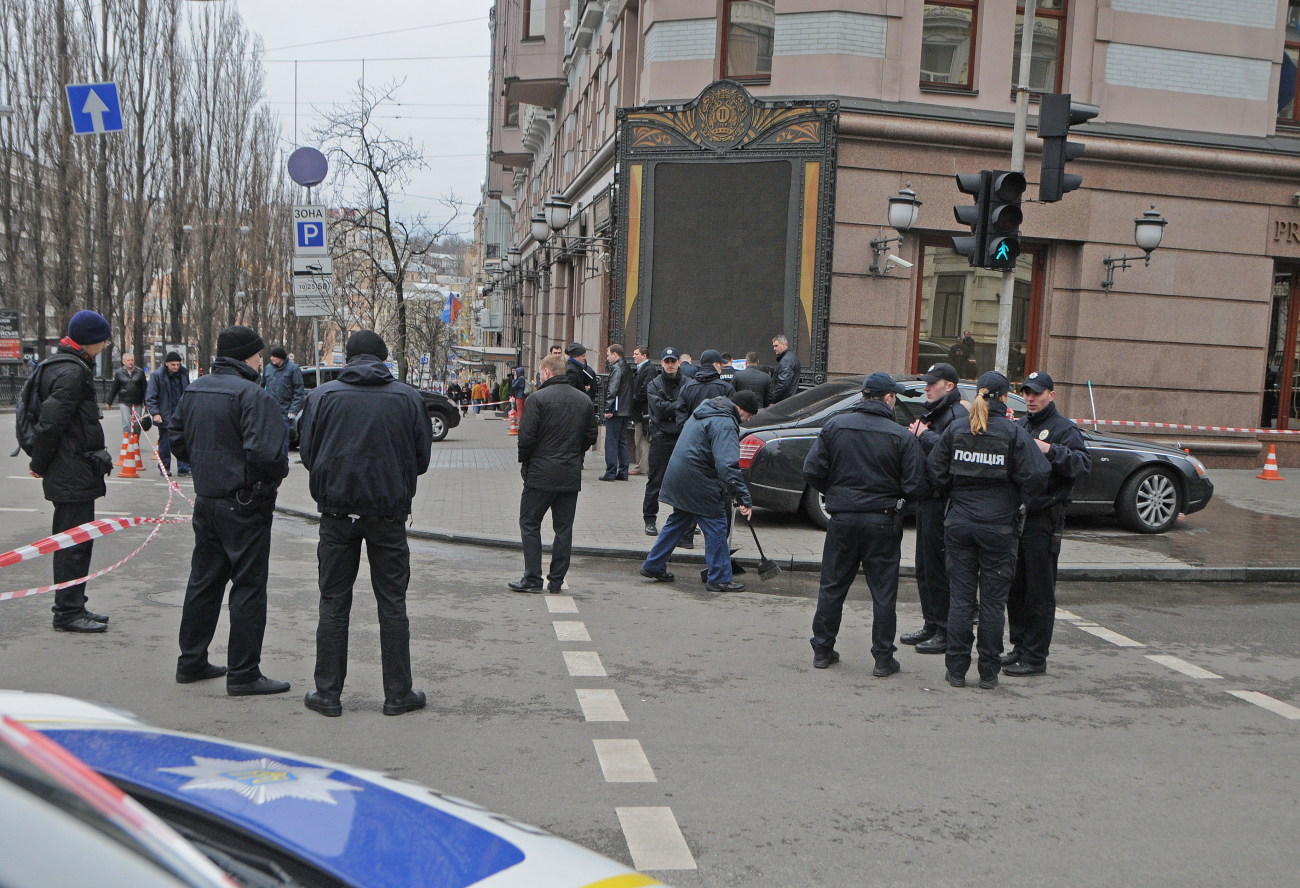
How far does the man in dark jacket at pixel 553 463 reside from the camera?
9023mm

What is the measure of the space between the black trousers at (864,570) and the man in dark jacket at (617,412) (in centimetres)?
853

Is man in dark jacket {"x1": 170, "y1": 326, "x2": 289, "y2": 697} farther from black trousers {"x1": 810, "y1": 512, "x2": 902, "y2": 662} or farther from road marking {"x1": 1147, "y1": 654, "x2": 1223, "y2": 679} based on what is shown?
road marking {"x1": 1147, "y1": 654, "x2": 1223, "y2": 679}

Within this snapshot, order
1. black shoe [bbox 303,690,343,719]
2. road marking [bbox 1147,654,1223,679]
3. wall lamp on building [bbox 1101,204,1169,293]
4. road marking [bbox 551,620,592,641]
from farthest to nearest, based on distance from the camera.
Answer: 1. wall lamp on building [bbox 1101,204,1169,293]
2. road marking [bbox 551,620,592,641]
3. road marking [bbox 1147,654,1223,679]
4. black shoe [bbox 303,690,343,719]

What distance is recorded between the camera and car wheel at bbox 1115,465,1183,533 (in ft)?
42.0

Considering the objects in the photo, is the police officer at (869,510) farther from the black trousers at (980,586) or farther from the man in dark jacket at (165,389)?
the man in dark jacket at (165,389)

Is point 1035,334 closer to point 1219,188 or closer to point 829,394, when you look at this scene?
point 1219,188

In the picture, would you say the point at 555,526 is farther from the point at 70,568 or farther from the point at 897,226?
the point at 897,226

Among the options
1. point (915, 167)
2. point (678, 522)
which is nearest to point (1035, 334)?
point (915, 167)

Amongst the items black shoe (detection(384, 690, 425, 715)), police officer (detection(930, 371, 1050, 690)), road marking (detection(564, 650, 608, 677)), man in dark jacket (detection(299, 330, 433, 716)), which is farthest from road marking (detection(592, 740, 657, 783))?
police officer (detection(930, 371, 1050, 690))

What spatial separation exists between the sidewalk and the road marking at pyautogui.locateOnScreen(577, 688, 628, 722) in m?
4.54

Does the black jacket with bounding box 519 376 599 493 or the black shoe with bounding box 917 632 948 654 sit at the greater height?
the black jacket with bounding box 519 376 599 493

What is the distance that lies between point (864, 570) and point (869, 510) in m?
0.36

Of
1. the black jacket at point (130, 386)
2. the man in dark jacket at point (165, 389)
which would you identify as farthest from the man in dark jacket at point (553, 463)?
the black jacket at point (130, 386)

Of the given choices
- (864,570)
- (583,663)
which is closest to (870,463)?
(864,570)
